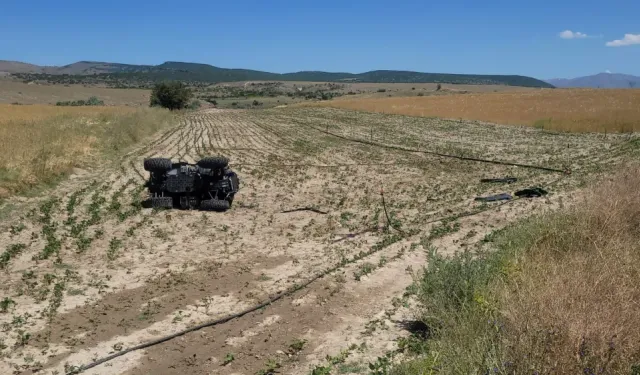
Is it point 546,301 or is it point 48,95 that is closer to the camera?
point 546,301

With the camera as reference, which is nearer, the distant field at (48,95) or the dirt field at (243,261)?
the dirt field at (243,261)

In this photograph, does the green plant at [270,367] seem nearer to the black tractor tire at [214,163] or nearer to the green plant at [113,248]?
the green plant at [113,248]

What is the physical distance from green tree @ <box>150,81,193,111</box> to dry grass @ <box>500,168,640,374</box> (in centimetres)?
7091

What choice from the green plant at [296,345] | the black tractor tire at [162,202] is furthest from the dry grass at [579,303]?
the black tractor tire at [162,202]

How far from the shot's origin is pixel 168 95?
72.9 m

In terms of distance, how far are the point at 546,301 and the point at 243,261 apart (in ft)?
19.3

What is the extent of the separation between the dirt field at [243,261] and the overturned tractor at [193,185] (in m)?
0.48

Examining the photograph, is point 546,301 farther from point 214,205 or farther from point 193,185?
point 193,185

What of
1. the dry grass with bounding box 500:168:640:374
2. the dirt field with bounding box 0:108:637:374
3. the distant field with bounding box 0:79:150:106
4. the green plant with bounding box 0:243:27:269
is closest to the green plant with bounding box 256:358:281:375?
the dirt field with bounding box 0:108:637:374

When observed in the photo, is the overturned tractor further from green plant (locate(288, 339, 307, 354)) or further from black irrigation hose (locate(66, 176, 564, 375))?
green plant (locate(288, 339, 307, 354))

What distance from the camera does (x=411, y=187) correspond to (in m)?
16.5

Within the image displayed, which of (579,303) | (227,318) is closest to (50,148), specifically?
(227,318)

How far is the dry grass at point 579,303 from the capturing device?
13.6 ft

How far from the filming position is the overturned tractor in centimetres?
1324
